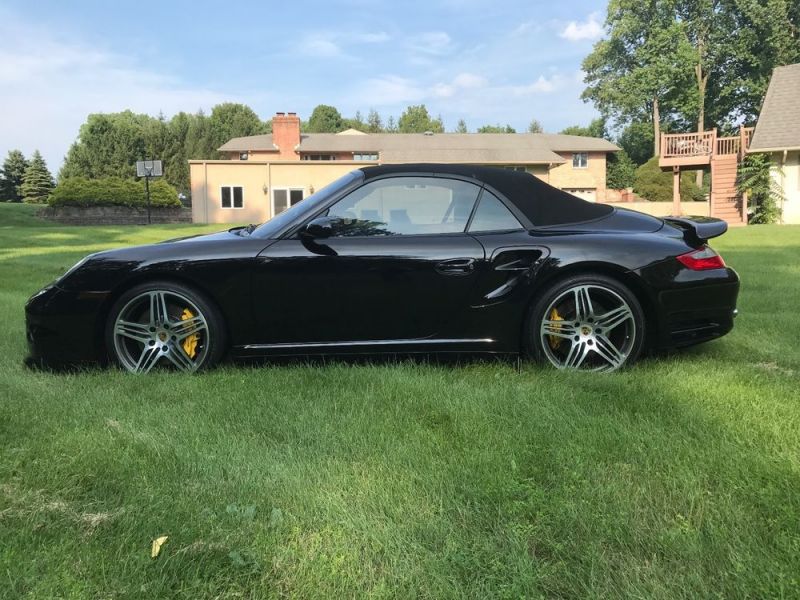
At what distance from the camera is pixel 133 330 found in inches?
133

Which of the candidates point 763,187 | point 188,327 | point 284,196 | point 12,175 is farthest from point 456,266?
point 12,175

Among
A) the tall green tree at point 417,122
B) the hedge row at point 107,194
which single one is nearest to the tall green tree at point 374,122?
the tall green tree at point 417,122

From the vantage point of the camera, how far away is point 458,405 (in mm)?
2748

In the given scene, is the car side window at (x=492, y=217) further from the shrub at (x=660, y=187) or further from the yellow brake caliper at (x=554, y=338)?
the shrub at (x=660, y=187)

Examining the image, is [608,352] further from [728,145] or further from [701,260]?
[728,145]

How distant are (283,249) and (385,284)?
0.61m

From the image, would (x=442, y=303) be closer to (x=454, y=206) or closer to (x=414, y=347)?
(x=414, y=347)

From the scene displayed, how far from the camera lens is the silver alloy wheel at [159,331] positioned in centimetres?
335

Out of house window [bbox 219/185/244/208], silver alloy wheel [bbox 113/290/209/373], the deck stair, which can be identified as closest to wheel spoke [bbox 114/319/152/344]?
silver alloy wheel [bbox 113/290/209/373]

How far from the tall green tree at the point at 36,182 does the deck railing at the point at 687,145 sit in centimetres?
4488

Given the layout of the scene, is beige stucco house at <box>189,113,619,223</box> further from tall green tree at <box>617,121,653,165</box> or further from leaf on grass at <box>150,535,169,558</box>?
leaf on grass at <box>150,535,169,558</box>

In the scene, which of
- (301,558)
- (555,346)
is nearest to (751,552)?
(301,558)

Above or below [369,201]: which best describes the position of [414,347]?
below

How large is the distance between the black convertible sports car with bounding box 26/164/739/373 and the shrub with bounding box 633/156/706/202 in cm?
3771
